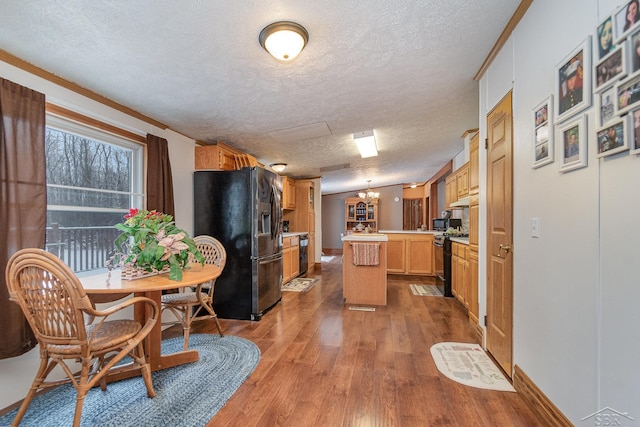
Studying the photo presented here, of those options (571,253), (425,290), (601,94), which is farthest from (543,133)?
(425,290)

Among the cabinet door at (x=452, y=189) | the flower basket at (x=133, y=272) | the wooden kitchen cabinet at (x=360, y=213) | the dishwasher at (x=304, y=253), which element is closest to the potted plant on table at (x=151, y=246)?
the flower basket at (x=133, y=272)

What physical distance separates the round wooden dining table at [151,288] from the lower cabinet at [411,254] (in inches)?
170

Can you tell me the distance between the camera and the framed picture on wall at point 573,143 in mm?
1187

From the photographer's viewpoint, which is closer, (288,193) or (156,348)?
(156,348)

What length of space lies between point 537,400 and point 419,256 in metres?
4.07

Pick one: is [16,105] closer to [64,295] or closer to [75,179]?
[75,179]

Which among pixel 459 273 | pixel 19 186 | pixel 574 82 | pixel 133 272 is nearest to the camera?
pixel 574 82

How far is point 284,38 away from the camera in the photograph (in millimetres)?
1570

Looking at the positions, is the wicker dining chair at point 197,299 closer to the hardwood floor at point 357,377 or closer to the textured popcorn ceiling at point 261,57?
the hardwood floor at point 357,377

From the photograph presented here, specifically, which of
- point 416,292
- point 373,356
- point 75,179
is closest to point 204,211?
point 75,179

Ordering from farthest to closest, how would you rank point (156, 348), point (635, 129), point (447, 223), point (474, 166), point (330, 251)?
point (330, 251), point (447, 223), point (474, 166), point (156, 348), point (635, 129)

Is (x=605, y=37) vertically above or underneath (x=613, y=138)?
above

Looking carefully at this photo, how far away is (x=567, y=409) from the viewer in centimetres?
129

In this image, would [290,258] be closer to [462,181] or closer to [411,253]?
[411,253]
